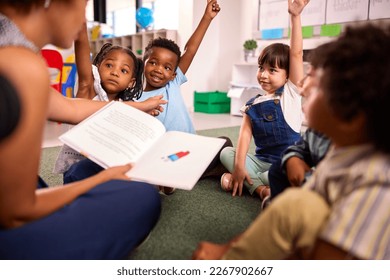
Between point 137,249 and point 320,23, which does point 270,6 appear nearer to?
point 320,23

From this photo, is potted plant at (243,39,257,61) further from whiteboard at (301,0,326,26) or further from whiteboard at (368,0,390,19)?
whiteboard at (368,0,390,19)

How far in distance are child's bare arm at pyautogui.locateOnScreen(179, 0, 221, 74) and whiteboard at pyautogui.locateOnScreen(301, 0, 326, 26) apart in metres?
2.41

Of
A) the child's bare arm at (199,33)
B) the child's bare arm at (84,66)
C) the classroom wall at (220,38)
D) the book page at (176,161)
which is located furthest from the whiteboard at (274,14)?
the book page at (176,161)

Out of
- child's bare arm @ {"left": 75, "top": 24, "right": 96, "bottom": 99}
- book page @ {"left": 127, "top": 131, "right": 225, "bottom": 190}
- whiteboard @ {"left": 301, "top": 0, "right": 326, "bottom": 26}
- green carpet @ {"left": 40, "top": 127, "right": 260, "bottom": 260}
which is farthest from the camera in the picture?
whiteboard @ {"left": 301, "top": 0, "right": 326, "bottom": 26}

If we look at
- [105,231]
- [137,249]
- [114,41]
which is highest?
[114,41]

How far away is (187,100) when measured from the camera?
14.8 feet

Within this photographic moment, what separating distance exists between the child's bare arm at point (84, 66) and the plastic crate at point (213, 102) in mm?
3058

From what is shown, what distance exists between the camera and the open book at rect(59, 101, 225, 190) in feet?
2.44

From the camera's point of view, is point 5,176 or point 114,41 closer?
point 5,176

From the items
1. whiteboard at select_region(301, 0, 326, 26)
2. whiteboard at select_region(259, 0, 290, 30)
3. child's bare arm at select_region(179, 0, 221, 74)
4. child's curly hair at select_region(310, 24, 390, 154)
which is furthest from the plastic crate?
child's curly hair at select_region(310, 24, 390, 154)

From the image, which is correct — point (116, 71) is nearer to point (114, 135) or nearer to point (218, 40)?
point (114, 135)
